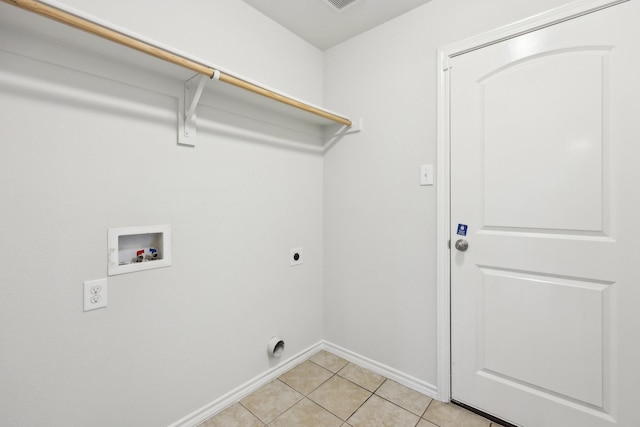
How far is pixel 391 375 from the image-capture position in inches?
71.4

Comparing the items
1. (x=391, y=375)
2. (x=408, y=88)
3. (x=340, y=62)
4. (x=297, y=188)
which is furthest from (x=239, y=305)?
(x=340, y=62)

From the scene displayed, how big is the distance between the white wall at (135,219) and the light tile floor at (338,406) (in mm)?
154

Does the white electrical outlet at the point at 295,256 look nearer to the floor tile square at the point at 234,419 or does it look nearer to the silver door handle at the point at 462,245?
the floor tile square at the point at 234,419

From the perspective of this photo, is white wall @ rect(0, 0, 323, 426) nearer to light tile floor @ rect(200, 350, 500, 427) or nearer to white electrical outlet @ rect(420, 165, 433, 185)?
light tile floor @ rect(200, 350, 500, 427)

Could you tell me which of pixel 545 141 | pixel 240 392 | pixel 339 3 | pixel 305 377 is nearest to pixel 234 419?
pixel 240 392

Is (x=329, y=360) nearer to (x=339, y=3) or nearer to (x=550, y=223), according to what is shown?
(x=550, y=223)

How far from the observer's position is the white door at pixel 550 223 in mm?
1146

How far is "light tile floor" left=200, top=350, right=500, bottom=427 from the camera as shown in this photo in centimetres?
144

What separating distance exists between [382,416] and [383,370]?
376 millimetres

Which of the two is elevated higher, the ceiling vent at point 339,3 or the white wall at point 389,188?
the ceiling vent at point 339,3

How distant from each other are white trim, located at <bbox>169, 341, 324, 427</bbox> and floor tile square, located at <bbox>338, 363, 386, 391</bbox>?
32 cm

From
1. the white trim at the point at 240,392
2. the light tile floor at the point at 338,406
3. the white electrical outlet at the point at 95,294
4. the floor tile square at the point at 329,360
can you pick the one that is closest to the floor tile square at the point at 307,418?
the light tile floor at the point at 338,406

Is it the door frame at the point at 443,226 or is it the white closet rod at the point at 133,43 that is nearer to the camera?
the white closet rod at the point at 133,43

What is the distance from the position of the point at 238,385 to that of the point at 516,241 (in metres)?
1.72
